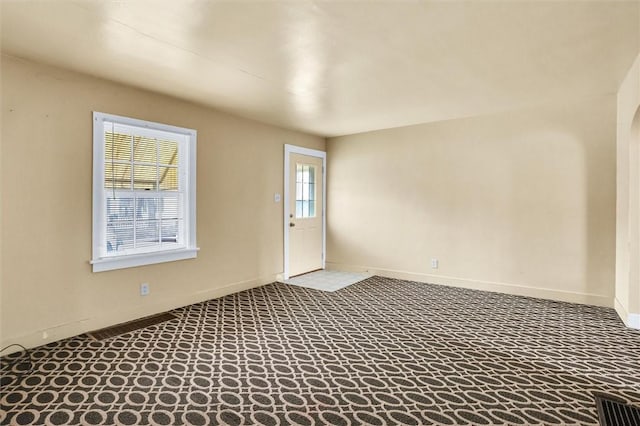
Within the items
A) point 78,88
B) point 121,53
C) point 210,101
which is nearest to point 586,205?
point 210,101

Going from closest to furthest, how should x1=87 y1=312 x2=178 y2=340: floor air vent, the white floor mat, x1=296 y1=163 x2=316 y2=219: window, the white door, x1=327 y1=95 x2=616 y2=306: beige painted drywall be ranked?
x1=87 y1=312 x2=178 y2=340: floor air vent < x1=327 y1=95 x2=616 y2=306: beige painted drywall < the white floor mat < the white door < x1=296 y1=163 x2=316 y2=219: window

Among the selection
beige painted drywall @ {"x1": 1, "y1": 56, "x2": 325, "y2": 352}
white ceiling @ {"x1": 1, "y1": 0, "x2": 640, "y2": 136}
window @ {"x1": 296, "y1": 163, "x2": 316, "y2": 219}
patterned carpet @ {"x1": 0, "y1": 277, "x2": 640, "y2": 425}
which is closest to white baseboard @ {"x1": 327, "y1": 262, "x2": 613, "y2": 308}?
patterned carpet @ {"x1": 0, "y1": 277, "x2": 640, "y2": 425}

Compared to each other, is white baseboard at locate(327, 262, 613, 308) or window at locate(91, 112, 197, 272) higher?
window at locate(91, 112, 197, 272)

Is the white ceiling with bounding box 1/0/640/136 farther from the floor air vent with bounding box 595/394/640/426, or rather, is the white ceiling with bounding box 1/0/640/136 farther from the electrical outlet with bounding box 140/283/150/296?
the floor air vent with bounding box 595/394/640/426

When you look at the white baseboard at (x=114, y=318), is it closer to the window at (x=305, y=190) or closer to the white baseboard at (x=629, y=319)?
the window at (x=305, y=190)

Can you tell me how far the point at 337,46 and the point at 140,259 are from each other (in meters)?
2.93

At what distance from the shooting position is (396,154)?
5938 millimetres

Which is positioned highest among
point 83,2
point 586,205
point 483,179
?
point 83,2

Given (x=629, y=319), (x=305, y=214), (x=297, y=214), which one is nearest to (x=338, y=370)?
(x=629, y=319)

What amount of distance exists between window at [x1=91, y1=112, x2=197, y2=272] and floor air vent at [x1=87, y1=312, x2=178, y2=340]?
0.59m

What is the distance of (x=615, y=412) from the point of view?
7.16 ft

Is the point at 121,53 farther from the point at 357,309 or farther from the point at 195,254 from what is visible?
the point at 357,309

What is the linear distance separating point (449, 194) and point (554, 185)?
134 cm

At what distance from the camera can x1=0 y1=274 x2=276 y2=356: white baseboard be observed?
3.07 meters
